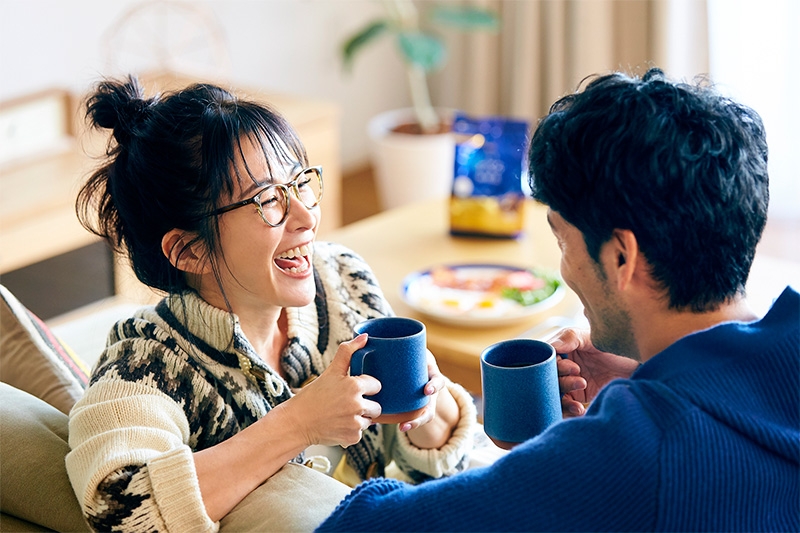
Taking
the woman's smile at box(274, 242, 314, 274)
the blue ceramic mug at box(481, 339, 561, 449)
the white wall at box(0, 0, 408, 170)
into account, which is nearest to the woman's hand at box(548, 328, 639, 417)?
the blue ceramic mug at box(481, 339, 561, 449)

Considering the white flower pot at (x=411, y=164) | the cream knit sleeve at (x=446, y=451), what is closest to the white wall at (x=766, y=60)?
the white flower pot at (x=411, y=164)

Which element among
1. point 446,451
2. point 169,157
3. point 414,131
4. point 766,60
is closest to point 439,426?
point 446,451

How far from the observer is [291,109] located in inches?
143

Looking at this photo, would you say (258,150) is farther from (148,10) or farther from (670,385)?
(148,10)

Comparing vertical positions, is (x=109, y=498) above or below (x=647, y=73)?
below

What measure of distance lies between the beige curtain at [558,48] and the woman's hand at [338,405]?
9.03 feet

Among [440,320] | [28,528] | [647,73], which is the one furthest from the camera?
[440,320]

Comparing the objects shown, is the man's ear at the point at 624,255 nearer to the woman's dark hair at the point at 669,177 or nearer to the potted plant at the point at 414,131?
the woman's dark hair at the point at 669,177

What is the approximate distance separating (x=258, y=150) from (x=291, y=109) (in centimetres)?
231

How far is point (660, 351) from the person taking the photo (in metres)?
1.08

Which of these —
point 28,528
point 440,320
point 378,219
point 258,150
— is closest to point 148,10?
point 378,219

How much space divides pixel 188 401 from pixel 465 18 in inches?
117

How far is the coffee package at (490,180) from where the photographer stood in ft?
8.72

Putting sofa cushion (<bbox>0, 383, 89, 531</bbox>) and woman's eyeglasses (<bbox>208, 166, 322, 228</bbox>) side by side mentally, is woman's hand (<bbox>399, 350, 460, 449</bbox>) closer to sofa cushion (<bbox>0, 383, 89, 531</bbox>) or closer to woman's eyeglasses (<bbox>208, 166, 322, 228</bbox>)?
woman's eyeglasses (<bbox>208, 166, 322, 228</bbox>)
